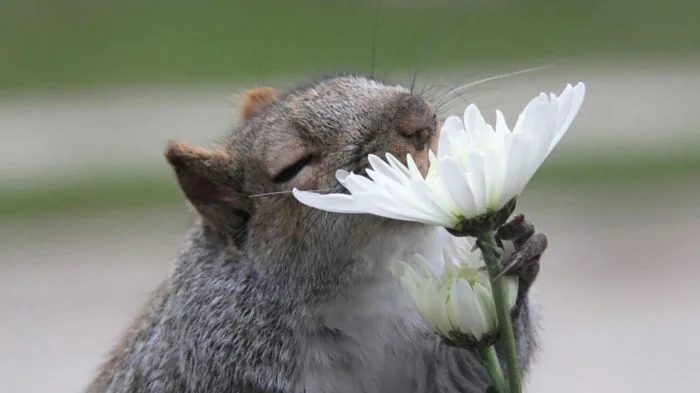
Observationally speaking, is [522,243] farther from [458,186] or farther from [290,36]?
[290,36]

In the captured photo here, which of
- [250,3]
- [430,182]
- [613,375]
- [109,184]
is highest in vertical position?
[250,3]

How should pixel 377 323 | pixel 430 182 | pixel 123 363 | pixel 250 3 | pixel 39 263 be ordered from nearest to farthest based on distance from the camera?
1. pixel 430 182
2. pixel 377 323
3. pixel 123 363
4. pixel 39 263
5. pixel 250 3

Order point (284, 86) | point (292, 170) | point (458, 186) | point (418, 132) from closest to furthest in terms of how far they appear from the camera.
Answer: point (458, 186), point (418, 132), point (292, 170), point (284, 86)

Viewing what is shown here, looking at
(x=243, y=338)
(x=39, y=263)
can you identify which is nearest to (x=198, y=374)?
(x=243, y=338)

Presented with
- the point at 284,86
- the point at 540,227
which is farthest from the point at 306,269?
the point at 540,227

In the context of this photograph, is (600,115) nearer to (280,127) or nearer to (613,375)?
(613,375)

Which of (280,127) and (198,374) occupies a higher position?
(280,127)

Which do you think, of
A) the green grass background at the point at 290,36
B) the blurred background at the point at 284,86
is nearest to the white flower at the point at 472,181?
the blurred background at the point at 284,86

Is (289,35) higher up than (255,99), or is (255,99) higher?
(289,35)
